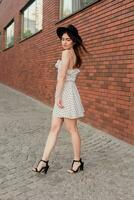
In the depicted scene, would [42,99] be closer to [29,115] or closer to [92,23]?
[29,115]

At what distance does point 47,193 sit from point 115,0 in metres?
4.06

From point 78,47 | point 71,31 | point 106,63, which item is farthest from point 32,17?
point 71,31

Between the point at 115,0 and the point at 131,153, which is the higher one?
the point at 115,0

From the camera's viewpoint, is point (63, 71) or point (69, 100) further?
point (69, 100)

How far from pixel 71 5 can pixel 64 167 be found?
5.80 metres

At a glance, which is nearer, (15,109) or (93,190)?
(93,190)

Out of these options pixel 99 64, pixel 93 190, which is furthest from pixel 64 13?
pixel 93 190

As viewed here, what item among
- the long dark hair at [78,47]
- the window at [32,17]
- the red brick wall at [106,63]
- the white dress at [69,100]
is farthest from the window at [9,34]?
the white dress at [69,100]

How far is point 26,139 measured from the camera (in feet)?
22.8

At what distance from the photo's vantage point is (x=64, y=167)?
516 centimetres

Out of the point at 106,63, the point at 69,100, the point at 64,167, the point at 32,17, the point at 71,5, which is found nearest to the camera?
the point at 69,100

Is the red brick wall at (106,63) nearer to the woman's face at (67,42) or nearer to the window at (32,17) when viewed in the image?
the woman's face at (67,42)

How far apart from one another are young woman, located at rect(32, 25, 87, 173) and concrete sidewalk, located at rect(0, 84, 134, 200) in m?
0.28

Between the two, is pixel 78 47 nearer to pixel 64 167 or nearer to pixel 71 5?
pixel 64 167
